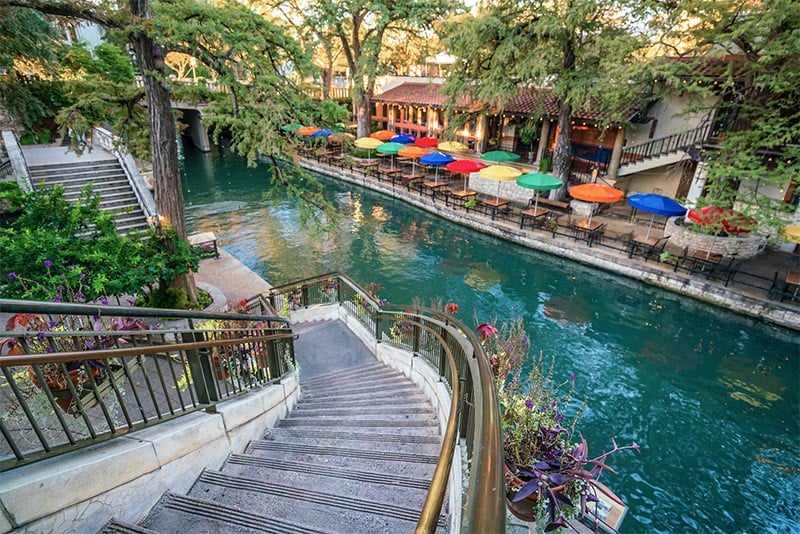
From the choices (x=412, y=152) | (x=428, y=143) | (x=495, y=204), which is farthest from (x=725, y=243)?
(x=428, y=143)

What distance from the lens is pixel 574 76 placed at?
15.8 metres

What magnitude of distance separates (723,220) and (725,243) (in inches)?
59.2

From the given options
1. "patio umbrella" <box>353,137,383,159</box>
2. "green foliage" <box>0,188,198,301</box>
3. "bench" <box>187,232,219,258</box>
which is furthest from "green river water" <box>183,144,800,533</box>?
"patio umbrella" <box>353,137,383,159</box>

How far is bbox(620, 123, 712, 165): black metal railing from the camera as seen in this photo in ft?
54.2

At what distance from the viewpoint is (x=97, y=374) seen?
4.25 meters

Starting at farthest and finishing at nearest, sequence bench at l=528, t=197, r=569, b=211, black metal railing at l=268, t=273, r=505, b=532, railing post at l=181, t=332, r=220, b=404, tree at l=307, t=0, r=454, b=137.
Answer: tree at l=307, t=0, r=454, b=137 → bench at l=528, t=197, r=569, b=211 → railing post at l=181, t=332, r=220, b=404 → black metal railing at l=268, t=273, r=505, b=532

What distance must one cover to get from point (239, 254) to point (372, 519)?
14.5 metres

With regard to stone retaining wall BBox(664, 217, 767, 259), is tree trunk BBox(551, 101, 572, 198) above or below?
above

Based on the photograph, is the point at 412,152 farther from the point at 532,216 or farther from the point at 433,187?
the point at 532,216

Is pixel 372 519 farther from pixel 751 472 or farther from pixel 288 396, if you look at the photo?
pixel 751 472

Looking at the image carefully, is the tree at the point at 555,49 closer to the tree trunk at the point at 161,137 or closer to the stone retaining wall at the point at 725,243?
the stone retaining wall at the point at 725,243

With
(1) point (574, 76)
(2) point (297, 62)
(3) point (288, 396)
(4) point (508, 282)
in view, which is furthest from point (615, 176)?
(3) point (288, 396)

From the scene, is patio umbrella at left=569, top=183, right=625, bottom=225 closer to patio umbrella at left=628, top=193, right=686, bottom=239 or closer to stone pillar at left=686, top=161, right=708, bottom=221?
patio umbrella at left=628, top=193, right=686, bottom=239

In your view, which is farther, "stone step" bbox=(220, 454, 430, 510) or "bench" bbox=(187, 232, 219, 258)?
"bench" bbox=(187, 232, 219, 258)
